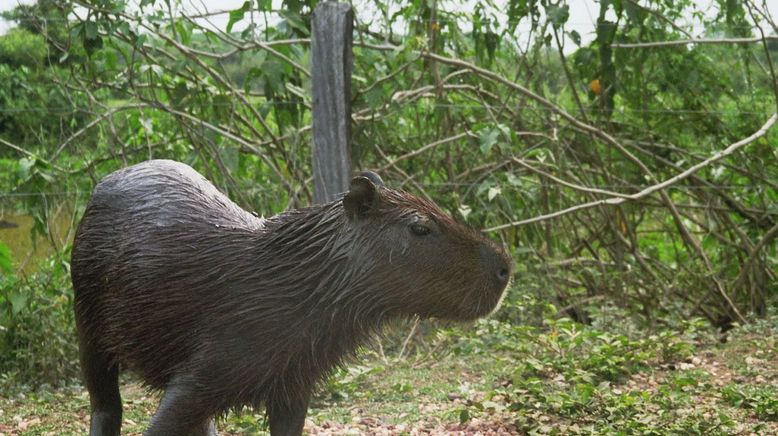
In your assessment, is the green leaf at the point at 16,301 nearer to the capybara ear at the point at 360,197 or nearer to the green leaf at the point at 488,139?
the green leaf at the point at 488,139

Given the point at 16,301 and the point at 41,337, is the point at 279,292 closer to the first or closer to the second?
the point at 16,301

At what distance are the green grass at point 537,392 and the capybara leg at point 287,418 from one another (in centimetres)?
112

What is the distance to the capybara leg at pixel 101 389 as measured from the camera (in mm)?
4109

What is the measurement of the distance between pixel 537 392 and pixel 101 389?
7.57ft

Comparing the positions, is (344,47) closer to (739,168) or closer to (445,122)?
(445,122)

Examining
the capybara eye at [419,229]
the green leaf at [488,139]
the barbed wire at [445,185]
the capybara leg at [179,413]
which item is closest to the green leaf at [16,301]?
the barbed wire at [445,185]

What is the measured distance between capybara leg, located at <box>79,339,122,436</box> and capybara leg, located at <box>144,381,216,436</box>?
59 centimetres

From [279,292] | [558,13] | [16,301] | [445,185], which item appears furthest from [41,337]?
[558,13]

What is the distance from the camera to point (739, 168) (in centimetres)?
773

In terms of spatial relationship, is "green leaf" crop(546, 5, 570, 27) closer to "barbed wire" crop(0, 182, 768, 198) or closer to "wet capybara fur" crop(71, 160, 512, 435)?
"barbed wire" crop(0, 182, 768, 198)

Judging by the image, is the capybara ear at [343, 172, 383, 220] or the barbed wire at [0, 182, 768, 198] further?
the barbed wire at [0, 182, 768, 198]

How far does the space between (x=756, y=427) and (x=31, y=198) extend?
4.61m

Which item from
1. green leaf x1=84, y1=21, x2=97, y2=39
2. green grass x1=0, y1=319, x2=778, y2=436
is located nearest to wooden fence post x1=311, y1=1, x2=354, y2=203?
green grass x1=0, y1=319, x2=778, y2=436

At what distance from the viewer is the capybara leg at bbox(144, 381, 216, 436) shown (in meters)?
3.59
